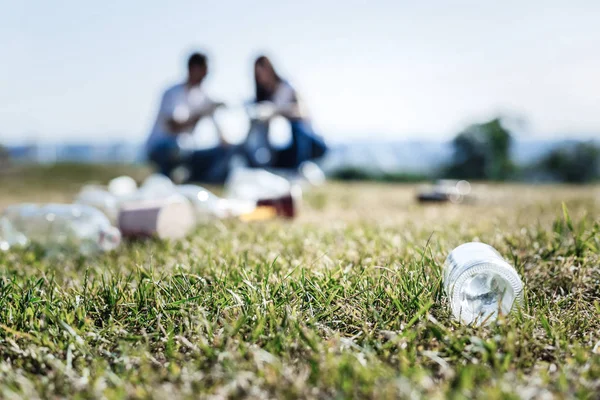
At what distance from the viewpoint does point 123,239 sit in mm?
2707

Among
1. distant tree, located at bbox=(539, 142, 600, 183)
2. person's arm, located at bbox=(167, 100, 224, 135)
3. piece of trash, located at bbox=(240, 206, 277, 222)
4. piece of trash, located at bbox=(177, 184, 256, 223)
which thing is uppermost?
person's arm, located at bbox=(167, 100, 224, 135)

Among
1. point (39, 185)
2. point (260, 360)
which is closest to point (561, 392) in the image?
point (260, 360)

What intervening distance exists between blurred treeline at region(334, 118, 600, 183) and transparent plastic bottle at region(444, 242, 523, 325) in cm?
1101

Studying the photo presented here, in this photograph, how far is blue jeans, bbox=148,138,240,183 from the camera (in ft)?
19.4

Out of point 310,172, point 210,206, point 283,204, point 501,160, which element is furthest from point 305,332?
point 501,160

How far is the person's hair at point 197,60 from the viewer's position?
546cm

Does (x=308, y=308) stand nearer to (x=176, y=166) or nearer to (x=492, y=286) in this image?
(x=492, y=286)

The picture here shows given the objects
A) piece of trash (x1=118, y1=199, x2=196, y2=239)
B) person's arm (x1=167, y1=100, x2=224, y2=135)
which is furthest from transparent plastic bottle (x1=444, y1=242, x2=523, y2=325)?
person's arm (x1=167, y1=100, x2=224, y2=135)

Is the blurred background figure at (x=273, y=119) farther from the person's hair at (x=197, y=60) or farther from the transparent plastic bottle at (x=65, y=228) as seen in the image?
the transparent plastic bottle at (x=65, y=228)

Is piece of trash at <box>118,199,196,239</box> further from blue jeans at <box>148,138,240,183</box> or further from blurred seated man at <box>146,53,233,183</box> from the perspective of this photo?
blue jeans at <box>148,138,240,183</box>

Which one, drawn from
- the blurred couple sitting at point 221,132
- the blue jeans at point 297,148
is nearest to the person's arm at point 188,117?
the blurred couple sitting at point 221,132

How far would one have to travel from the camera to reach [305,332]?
1.26 m

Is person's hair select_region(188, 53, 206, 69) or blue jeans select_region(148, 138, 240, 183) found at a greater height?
person's hair select_region(188, 53, 206, 69)

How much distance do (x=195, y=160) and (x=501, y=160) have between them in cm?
923
